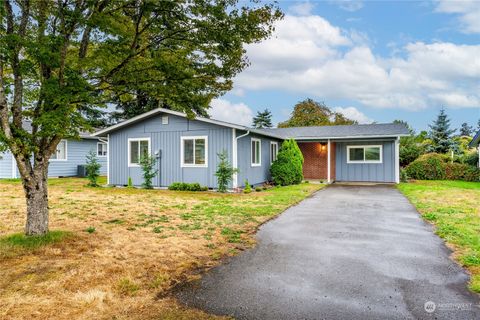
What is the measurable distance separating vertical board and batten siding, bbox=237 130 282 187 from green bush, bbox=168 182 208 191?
1717 millimetres

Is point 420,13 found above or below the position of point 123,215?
above

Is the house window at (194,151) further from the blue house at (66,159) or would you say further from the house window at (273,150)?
the blue house at (66,159)

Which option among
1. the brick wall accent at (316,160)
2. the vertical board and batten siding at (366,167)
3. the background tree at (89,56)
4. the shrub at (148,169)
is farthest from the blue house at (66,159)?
the background tree at (89,56)

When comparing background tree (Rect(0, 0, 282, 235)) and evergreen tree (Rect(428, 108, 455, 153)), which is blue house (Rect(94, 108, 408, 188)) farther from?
evergreen tree (Rect(428, 108, 455, 153))

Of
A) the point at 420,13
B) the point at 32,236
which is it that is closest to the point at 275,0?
the point at 32,236

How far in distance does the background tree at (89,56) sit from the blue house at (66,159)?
14427mm

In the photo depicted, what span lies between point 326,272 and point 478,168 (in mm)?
18543

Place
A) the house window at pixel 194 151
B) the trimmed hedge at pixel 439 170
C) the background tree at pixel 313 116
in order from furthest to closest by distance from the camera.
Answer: the background tree at pixel 313 116
the trimmed hedge at pixel 439 170
the house window at pixel 194 151

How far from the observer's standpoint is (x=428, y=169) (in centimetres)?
Answer: 1878

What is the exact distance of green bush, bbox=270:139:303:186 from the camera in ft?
52.0

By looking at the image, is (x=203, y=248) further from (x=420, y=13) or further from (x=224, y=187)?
(x=420, y=13)

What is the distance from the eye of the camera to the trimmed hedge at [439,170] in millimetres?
18078

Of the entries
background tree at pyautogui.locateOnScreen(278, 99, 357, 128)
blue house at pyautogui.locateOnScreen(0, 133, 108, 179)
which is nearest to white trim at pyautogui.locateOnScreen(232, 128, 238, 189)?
blue house at pyautogui.locateOnScreen(0, 133, 108, 179)

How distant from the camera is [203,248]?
16.6 ft
